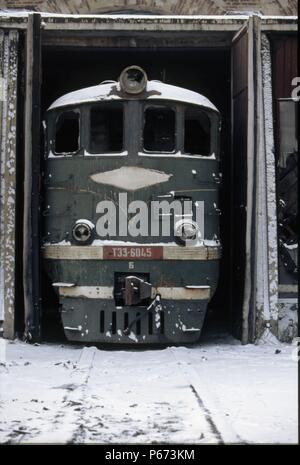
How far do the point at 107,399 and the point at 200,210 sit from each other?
3.22 metres

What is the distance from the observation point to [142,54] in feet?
35.9

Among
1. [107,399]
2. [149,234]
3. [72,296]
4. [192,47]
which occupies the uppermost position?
[192,47]

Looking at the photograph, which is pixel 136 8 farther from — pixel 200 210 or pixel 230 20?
pixel 200 210

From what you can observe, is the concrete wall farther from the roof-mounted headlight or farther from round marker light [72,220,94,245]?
round marker light [72,220,94,245]

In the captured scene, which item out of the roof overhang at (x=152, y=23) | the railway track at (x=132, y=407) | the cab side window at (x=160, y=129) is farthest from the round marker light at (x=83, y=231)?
the roof overhang at (x=152, y=23)

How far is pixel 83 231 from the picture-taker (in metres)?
8.04

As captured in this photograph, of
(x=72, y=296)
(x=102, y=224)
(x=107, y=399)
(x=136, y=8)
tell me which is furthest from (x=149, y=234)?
(x=136, y=8)

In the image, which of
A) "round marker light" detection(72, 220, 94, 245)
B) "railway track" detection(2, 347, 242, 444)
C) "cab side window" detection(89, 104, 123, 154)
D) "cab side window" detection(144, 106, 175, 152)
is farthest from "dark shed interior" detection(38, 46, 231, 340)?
"railway track" detection(2, 347, 242, 444)

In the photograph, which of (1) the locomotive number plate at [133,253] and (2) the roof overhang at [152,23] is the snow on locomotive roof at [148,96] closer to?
(2) the roof overhang at [152,23]

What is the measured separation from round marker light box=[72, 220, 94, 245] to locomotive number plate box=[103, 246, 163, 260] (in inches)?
11.0

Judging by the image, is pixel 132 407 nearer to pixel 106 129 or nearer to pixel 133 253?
pixel 133 253

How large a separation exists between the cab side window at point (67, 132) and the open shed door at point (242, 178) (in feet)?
6.66

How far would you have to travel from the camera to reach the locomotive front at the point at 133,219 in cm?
793

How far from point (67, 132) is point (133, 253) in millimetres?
1754
